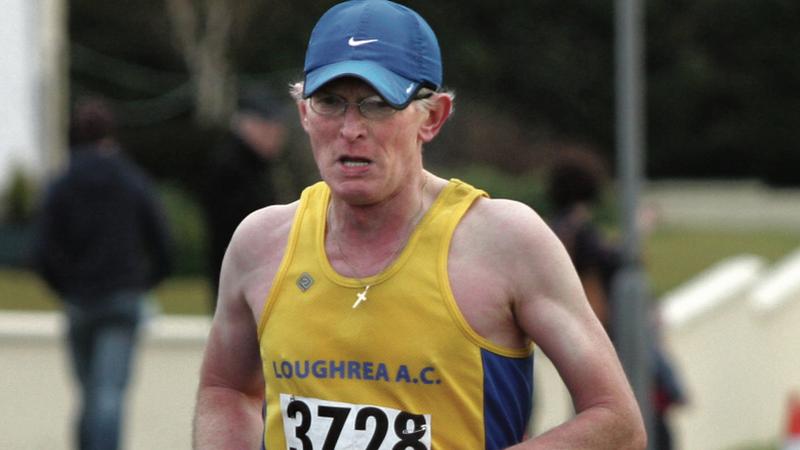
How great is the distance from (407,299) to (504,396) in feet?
0.85

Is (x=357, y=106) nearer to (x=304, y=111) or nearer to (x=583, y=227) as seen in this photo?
(x=304, y=111)

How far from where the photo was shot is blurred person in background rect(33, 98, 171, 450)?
8500mm

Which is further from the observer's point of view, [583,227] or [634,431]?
[583,227]

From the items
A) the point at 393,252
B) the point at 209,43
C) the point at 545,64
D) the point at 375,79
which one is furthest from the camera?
the point at 545,64

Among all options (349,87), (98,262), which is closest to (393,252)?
(349,87)

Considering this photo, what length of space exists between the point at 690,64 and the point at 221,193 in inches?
1670

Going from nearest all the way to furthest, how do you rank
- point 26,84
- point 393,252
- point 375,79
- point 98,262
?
point 375,79 → point 393,252 → point 98,262 → point 26,84

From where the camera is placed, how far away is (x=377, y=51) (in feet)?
10.6

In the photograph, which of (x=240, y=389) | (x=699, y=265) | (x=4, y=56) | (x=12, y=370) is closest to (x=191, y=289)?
(x=4, y=56)

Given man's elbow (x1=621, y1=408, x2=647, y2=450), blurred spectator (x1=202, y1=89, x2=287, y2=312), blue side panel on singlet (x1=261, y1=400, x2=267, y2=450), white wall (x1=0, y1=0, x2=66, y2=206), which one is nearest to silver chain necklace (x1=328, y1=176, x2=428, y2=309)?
blue side panel on singlet (x1=261, y1=400, x2=267, y2=450)

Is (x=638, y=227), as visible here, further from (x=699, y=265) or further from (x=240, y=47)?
(x=240, y=47)

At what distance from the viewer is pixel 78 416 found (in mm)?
8703

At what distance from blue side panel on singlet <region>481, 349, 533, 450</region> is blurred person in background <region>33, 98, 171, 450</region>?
17.6 ft

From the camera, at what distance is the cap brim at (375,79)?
3.18 m
